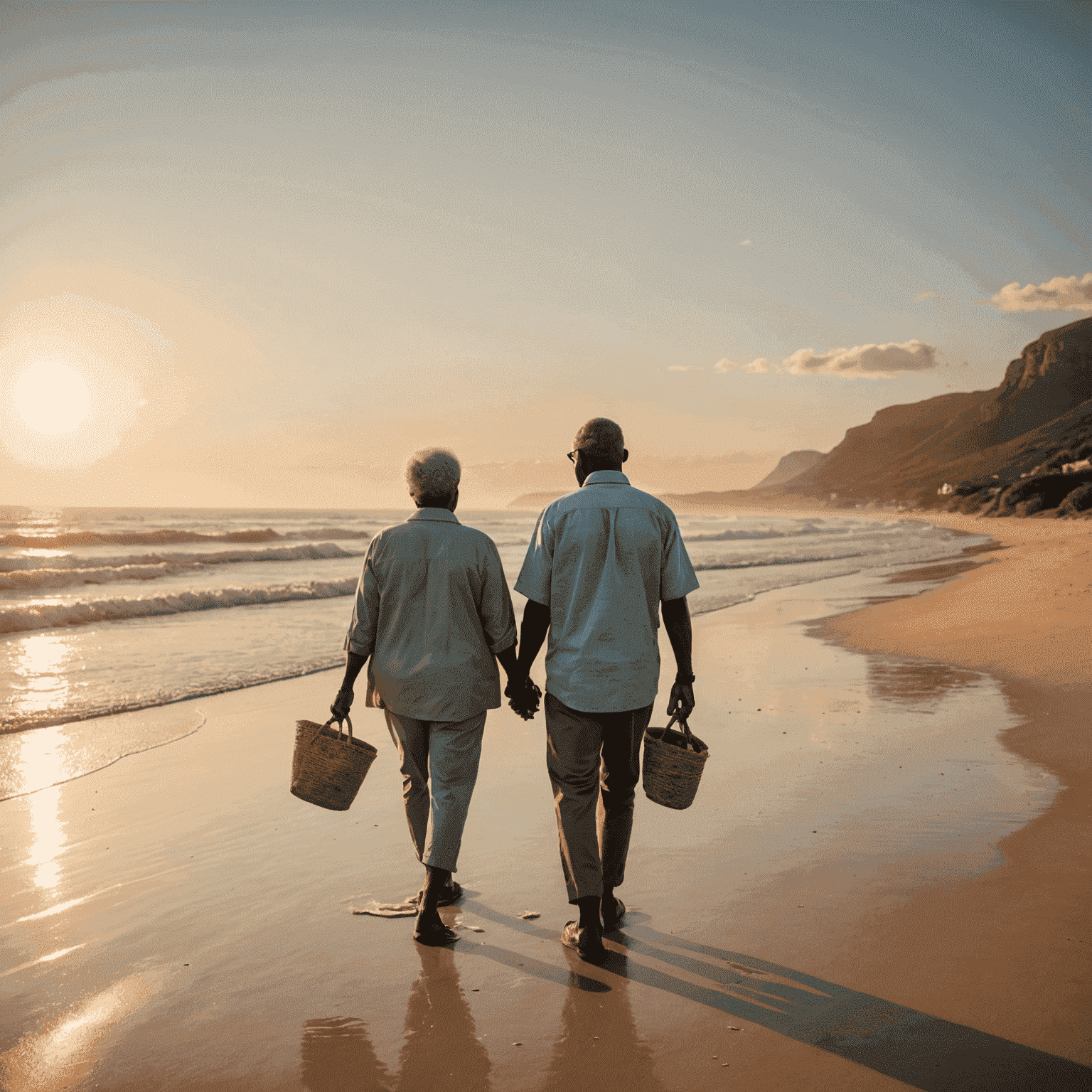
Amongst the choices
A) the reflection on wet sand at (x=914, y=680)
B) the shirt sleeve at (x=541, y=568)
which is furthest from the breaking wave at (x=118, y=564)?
the shirt sleeve at (x=541, y=568)

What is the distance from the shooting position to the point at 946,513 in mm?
76750

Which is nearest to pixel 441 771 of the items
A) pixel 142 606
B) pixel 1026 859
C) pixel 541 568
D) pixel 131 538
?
Answer: pixel 541 568

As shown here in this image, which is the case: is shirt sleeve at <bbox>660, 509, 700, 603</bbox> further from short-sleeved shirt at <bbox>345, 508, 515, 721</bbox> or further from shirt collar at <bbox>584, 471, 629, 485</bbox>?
short-sleeved shirt at <bbox>345, 508, 515, 721</bbox>

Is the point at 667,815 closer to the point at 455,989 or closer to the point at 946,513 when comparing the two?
the point at 455,989

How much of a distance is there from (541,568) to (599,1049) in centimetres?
162

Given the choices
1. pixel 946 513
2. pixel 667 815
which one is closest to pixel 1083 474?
pixel 946 513

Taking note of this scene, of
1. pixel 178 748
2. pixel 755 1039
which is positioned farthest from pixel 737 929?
pixel 178 748

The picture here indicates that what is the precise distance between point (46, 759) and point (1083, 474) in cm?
6376

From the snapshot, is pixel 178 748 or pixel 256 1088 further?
pixel 178 748

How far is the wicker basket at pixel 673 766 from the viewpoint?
330cm

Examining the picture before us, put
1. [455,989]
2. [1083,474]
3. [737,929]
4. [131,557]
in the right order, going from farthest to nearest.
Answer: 1. [1083,474]
2. [131,557]
3. [737,929]
4. [455,989]

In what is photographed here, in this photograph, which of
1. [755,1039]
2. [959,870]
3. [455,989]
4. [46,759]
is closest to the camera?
[755,1039]

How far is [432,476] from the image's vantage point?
11.4 feet

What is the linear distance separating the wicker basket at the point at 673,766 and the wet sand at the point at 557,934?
1.51 ft
